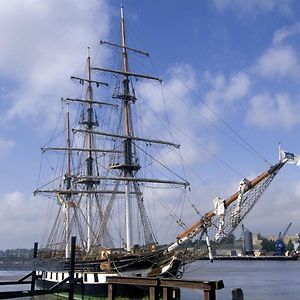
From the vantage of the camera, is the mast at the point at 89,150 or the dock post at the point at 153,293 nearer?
the dock post at the point at 153,293

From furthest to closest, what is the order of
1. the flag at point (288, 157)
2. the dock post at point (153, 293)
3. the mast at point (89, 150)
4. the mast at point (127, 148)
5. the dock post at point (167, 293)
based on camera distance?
the mast at point (89, 150)
the mast at point (127, 148)
the flag at point (288, 157)
the dock post at point (153, 293)
the dock post at point (167, 293)

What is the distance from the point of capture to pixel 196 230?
3628 centimetres

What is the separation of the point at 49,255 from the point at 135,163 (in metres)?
20.8

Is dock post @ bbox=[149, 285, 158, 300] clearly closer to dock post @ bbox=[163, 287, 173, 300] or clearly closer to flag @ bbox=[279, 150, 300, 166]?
dock post @ bbox=[163, 287, 173, 300]

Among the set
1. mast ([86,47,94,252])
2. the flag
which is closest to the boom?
the flag

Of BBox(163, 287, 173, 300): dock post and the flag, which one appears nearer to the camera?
BBox(163, 287, 173, 300): dock post

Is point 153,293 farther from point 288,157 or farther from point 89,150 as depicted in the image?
point 89,150

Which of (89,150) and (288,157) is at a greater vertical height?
(89,150)

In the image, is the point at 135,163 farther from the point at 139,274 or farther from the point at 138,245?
the point at 139,274

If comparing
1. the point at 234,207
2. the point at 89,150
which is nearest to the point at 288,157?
the point at 234,207

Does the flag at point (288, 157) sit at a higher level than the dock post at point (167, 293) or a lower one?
higher

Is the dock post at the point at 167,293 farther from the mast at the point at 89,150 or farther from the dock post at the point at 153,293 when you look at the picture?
the mast at the point at 89,150

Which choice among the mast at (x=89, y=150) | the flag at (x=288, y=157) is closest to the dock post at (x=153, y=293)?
the flag at (x=288, y=157)

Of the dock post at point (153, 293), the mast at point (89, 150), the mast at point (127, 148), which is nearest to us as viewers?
the dock post at point (153, 293)
